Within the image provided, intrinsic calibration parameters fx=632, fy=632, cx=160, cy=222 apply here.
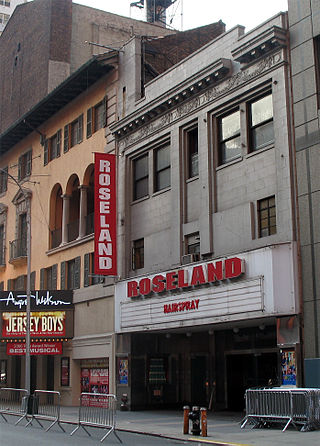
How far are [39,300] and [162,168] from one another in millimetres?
10641

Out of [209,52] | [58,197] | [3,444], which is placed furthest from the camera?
[58,197]

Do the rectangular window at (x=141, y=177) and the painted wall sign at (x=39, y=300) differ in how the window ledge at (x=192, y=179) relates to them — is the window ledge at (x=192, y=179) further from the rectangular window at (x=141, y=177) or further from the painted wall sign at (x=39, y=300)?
the painted wall sign at (x=39, y=300)

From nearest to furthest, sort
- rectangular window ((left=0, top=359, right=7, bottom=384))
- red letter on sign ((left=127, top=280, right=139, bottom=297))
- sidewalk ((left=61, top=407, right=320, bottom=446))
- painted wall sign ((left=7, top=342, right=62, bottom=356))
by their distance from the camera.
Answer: sidewalk ((left=61, top=407, right=320, bottom=446)), red letter on sign ((left=127, top=280, right=139, bottom=297)), painted wall sign ((left=7, top=342, right=62, bottom=356)), rectangular window ((left=0, top=359, right=7, bottom=384))

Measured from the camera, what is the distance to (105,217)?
95.6 feet

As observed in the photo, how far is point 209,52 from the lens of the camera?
2605cm

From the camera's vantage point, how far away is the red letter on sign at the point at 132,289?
27000 millimetres

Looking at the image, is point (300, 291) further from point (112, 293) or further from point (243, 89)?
point (112, 293)

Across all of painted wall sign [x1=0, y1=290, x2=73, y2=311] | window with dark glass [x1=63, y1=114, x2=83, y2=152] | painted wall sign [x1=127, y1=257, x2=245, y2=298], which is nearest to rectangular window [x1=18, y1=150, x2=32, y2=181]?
window with dark glass [x1=63, y1=114, x2=83, y2=152]

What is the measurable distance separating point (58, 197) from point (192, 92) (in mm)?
14473

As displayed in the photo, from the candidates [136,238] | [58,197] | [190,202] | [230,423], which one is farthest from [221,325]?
[58,197]

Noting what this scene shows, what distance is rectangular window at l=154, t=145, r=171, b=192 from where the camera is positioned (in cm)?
2827

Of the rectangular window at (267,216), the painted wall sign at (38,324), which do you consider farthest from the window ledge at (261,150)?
the painted wall sign at (38,324)

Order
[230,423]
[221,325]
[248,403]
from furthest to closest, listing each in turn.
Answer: [221,325]
[230,423]
[248,403]

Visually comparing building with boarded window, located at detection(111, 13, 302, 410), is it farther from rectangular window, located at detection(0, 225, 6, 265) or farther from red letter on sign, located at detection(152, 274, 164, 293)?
rectangular window, located at detection(0, 225, 6, 265)
